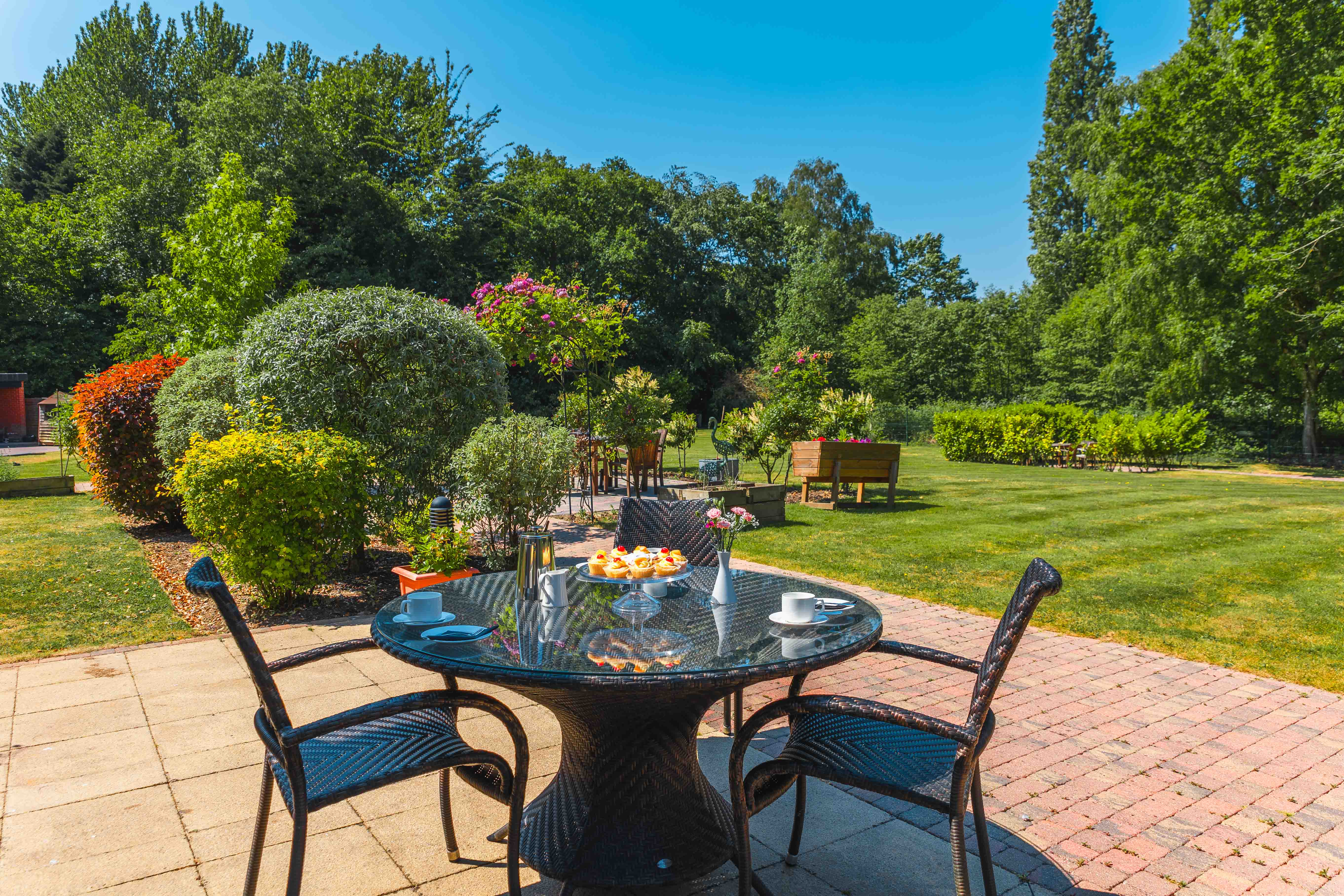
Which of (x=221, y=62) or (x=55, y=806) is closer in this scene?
(x=55, y=806)

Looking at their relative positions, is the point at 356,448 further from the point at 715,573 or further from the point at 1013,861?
A: the point at 1013,861

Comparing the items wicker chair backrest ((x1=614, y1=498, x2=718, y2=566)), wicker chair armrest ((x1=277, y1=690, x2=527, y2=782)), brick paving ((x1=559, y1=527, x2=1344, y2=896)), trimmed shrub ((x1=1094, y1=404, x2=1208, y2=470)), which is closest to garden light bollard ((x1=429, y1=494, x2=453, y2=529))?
wicker chair backrest ((x1=614, y1=498, x2=718, y2=566))

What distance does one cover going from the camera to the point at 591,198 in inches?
1265

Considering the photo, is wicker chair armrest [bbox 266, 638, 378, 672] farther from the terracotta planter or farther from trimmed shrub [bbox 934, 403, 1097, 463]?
trimmed shrub [bbox 934, 403, 1097, 463]

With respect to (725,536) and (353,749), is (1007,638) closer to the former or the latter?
(725,536)

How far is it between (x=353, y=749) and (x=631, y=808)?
82 cm

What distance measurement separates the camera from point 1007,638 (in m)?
1.80

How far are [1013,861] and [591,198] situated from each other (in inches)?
1279

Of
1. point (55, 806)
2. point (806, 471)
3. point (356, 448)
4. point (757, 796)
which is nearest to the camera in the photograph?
point (757, 796)

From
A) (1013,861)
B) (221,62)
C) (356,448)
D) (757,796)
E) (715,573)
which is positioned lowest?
(1013,861)

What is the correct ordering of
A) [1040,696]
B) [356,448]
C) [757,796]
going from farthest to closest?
[356,448], [1040,696], [757,796]

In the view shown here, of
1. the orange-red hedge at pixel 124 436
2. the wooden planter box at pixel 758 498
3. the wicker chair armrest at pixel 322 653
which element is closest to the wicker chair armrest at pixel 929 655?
the wicker chair armrest at pixel 322 653

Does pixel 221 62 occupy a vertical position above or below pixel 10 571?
above

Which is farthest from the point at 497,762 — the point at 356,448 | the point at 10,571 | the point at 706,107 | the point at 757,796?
the point at 706,107
